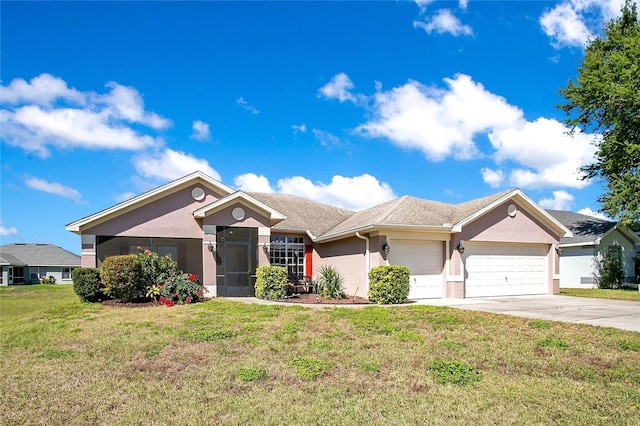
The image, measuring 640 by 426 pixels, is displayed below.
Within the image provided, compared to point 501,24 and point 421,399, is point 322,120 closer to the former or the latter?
point 501,24

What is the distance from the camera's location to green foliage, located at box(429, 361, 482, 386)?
19.2 feet

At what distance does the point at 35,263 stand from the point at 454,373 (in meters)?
55.3

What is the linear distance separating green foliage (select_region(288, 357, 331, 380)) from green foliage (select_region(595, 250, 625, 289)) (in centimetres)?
2372

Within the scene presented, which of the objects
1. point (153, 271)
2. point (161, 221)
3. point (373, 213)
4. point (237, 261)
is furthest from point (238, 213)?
point (373, 213)

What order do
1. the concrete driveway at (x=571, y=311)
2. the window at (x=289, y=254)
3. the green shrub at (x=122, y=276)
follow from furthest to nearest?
the window at (x=289, y=254), the green shrub at (x=122, y=276), the concrete driveway at (x=571, y=311)

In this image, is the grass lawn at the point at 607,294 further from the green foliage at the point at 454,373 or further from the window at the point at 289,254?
the green foliage at the point at 454,373

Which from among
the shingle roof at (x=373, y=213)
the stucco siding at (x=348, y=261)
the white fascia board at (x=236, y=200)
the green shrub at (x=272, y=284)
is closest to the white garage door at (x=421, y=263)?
the shingle roof at (x=373, y=213)

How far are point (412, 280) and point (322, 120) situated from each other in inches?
393

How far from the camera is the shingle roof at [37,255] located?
48.0 meters

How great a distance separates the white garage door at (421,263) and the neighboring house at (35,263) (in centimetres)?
4586

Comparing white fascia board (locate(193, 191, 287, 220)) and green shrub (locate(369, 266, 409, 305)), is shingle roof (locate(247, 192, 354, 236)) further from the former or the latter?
green shrub (locate(369, 266, 409, 305))

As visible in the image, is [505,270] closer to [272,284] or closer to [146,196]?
[272,284]

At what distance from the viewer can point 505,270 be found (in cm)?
1753

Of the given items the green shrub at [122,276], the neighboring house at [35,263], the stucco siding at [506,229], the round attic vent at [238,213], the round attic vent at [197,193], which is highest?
the round attic vent at [197,193]
